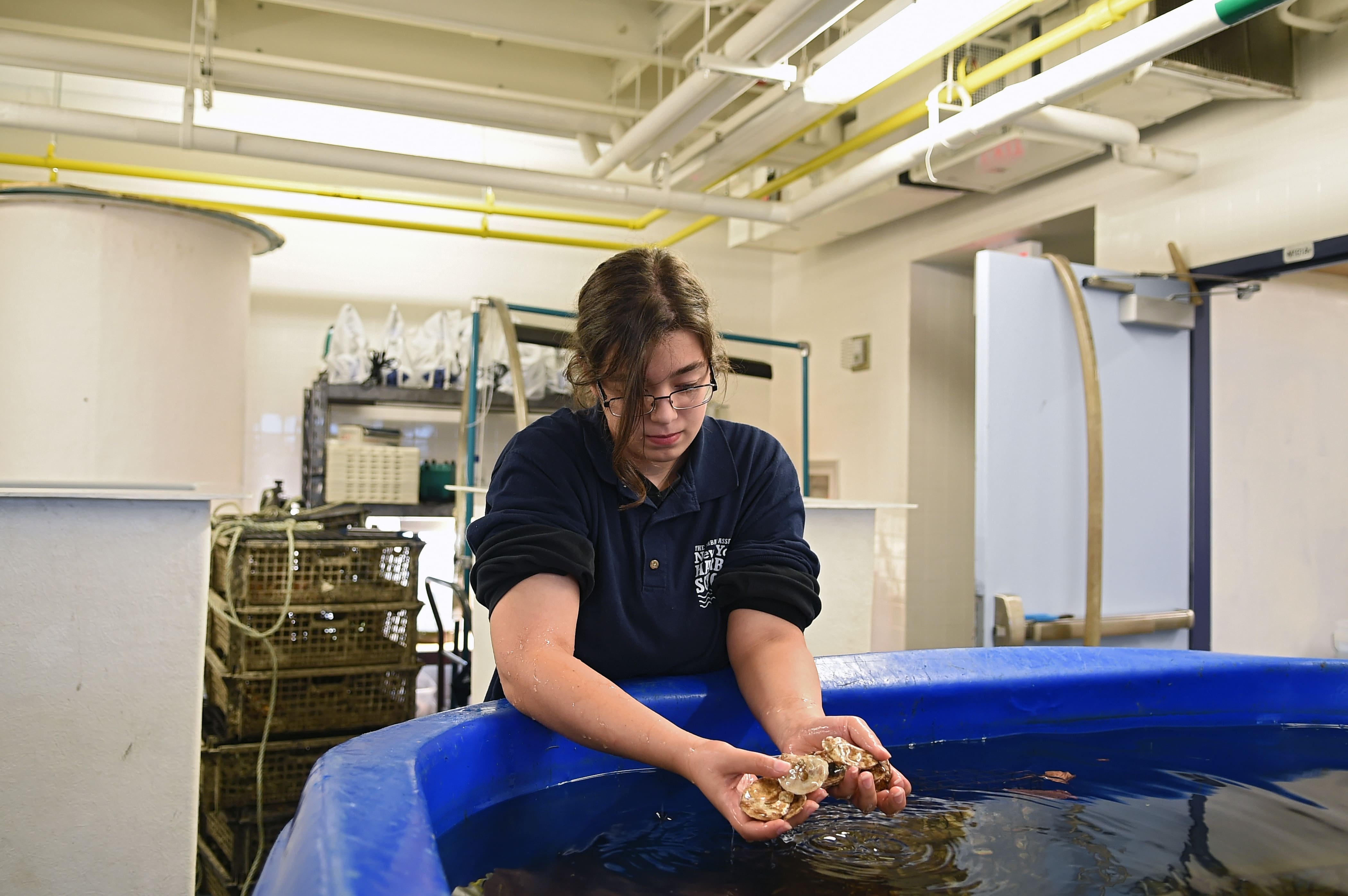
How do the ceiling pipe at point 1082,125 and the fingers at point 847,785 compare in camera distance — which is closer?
Result: the fingers at point 847,785

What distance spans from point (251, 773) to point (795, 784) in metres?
2.21

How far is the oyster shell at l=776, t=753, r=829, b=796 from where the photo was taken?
87 cm

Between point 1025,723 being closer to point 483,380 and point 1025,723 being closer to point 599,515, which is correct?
point 599,515

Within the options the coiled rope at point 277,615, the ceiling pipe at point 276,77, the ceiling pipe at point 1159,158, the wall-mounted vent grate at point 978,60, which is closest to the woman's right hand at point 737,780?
the coiled rope at point 277,615

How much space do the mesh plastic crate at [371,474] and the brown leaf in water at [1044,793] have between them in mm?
3644

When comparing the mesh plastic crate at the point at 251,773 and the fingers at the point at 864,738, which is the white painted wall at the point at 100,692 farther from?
the fingers at the point at 864,738

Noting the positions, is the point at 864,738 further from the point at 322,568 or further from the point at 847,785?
the point at 322,568

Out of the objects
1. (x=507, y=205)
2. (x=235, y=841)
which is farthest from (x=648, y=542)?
(x=507, y=205)

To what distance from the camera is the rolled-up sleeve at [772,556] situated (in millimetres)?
1241

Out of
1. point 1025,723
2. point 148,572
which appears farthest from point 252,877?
point 1025,723

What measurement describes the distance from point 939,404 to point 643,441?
163 inches

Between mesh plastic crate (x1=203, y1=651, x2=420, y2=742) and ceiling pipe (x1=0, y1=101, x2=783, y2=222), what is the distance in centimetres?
192

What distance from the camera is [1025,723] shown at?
1.46 metres

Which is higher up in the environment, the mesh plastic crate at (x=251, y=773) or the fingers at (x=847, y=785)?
the fingers at (x=847, y=785)
